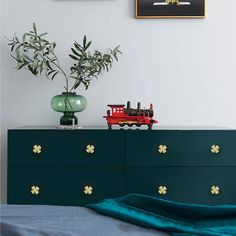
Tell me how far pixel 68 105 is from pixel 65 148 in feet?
1.05

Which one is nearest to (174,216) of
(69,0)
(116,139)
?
(116,139)

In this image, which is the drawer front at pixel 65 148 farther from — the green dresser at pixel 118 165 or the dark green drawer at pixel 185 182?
the dark green drawer at pixel 185 182

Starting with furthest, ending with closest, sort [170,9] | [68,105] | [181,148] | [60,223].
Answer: [170,9] → [68,105] → [181,148] → [60,223]

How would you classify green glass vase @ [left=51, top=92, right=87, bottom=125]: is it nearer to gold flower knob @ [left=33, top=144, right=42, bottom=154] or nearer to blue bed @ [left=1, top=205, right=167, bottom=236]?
gold flower knob @ [left=33, top=144, right=42, bottom=154]

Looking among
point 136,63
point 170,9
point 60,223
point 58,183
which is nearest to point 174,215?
point 60,223

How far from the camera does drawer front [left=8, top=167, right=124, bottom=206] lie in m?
→ 2.87

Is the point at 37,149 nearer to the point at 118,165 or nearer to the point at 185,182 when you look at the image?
the point at 118,165

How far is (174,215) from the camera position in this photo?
147 centimetres

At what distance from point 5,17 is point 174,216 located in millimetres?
2406

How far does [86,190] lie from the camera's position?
2871mm

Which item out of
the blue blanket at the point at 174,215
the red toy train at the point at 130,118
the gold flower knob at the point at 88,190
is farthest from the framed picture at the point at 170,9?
the blue blanket at the point at 174,215

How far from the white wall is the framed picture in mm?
53

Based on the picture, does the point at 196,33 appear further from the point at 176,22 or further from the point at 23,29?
the point at 23,29

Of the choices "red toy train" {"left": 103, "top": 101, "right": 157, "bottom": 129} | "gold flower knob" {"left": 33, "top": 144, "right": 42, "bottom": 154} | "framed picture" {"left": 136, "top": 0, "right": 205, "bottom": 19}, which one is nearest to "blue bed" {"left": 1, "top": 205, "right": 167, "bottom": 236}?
"gold flower knob" {"left": 33, "top": 144, "right": 42, "bottom": 154}
